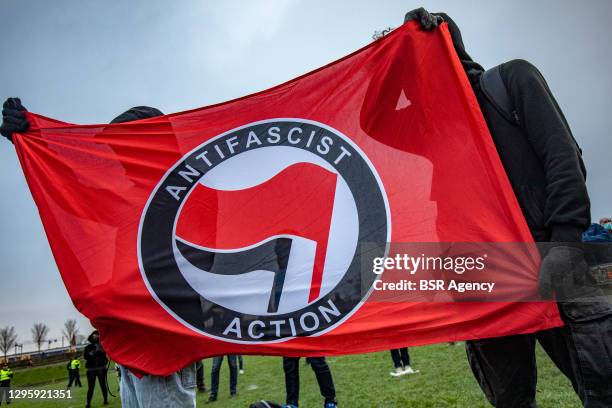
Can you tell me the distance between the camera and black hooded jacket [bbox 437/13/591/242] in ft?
6.10

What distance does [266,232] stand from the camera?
2.68 meters

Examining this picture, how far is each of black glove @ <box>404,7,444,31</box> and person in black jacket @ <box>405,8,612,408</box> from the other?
457 mm

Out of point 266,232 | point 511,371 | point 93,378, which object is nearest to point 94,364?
point 93,378

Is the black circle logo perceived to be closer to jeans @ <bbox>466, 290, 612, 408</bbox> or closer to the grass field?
jeans @ <bbox>466, 290, 612, 408</bbox>

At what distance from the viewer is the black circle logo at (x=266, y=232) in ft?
8.29

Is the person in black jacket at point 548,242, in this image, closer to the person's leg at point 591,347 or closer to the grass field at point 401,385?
the person's leg at point 591,347

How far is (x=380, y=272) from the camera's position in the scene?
8.16 feet

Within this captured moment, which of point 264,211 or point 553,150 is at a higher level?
point 264,211

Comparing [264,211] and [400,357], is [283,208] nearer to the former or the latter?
[264,211]

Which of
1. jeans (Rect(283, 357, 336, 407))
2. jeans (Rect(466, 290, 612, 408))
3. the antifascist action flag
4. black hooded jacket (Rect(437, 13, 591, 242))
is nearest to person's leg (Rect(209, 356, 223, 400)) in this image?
jeans (Rect(283, 357, 336, 407))

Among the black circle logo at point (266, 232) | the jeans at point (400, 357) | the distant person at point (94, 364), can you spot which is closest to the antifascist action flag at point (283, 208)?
the black circle logo at point (266, 232)

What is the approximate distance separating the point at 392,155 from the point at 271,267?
104 centimetres

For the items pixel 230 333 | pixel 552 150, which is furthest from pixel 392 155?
pixel 230 333

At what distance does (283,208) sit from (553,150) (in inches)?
60.1
